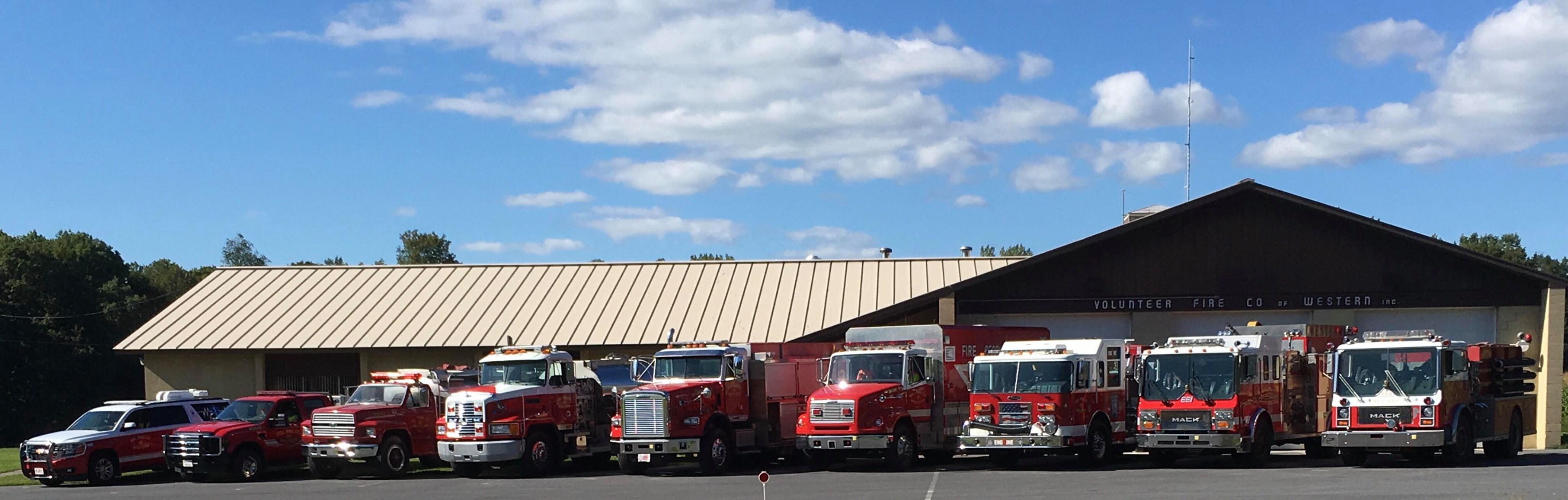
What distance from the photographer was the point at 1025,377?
2583cm

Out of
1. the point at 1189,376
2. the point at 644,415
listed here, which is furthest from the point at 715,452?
the point at 1189,376

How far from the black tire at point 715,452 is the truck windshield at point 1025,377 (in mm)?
4884

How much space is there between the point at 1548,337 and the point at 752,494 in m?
20.6

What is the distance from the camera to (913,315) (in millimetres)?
35750

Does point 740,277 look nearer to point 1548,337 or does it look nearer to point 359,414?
point 359,414

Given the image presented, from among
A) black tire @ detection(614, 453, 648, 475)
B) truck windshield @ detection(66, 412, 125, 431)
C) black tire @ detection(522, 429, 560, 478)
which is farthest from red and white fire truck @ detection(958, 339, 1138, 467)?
truck windshield @ detection(66, 412, 125, 431)

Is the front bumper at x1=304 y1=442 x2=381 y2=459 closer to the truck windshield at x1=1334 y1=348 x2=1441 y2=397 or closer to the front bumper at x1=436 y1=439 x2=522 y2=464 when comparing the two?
the front bumper at x1=436 y1=439 x2=522 y2=464

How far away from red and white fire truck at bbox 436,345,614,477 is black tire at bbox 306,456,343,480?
2.48 meters

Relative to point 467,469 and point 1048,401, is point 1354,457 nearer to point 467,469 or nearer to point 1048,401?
point 1048,401

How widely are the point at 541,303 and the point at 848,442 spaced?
65.6ft

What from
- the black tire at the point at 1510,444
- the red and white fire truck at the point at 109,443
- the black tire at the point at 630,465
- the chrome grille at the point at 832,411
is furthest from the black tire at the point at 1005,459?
the red and white fire truck at the point at 109,443

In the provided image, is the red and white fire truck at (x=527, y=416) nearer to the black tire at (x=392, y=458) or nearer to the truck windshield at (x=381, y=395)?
the black tire at (x=392, y=458)

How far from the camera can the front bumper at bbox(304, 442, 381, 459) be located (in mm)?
27812

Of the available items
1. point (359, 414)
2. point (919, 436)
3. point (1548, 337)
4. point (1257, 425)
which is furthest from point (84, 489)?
point (1548, 337)
